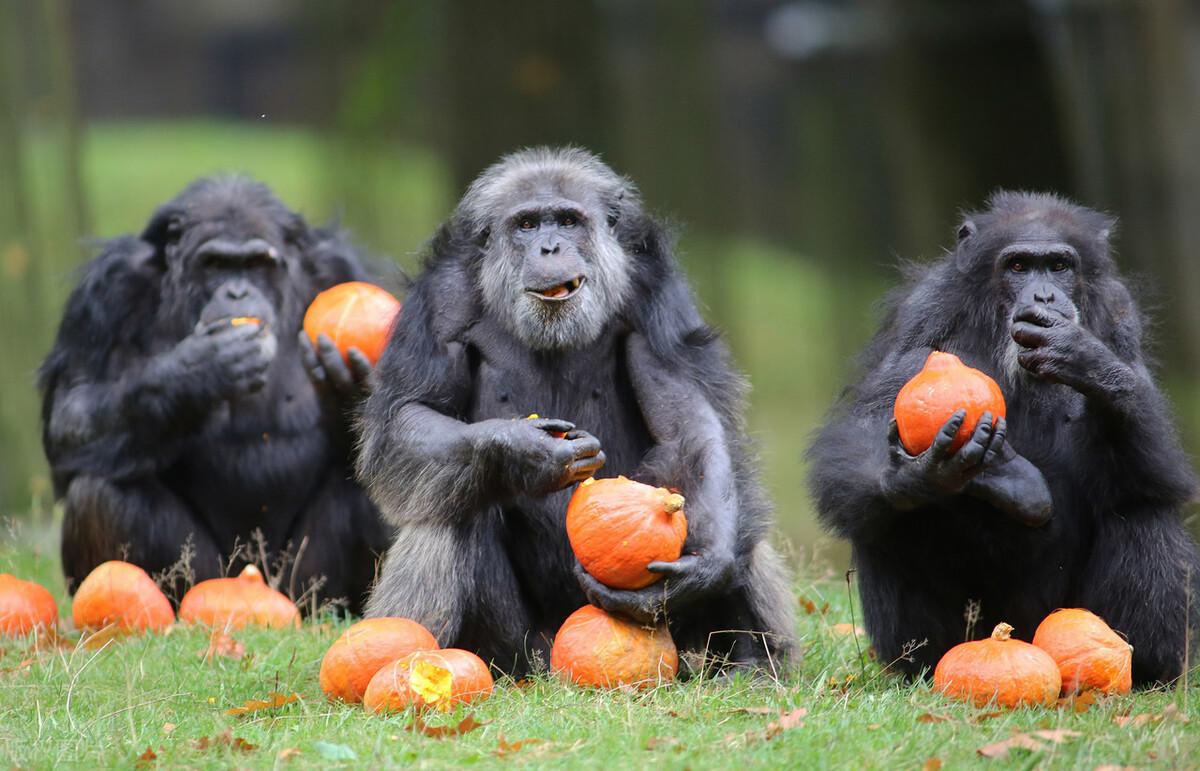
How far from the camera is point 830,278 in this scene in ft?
53.7

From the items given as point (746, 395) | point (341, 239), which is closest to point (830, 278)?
point (341, 239)

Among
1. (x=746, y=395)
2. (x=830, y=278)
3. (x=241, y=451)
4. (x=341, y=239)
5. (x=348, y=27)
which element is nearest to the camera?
(x=746, y=395)

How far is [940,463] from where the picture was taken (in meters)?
5.62

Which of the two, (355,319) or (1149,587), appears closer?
(1149,587)

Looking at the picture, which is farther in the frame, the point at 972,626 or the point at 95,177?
the point at 95,177

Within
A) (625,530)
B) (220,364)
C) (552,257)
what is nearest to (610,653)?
(625,530)

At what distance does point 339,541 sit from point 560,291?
2.71 m

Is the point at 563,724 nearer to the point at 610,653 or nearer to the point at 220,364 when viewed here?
the point at 610,653

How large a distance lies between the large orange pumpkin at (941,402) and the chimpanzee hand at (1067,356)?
0.67 ft

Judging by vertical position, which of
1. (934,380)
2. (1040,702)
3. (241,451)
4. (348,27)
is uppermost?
(348,27)

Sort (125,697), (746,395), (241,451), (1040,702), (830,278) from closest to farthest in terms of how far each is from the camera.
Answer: (1040,702) < (125,697) < (746,395) < (241,451) < (830,278)

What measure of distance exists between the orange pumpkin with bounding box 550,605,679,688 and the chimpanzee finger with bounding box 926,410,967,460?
1.30 meters

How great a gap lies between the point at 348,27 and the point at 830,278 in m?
5.78

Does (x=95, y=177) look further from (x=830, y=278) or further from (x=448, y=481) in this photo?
(x=448, y=481)
